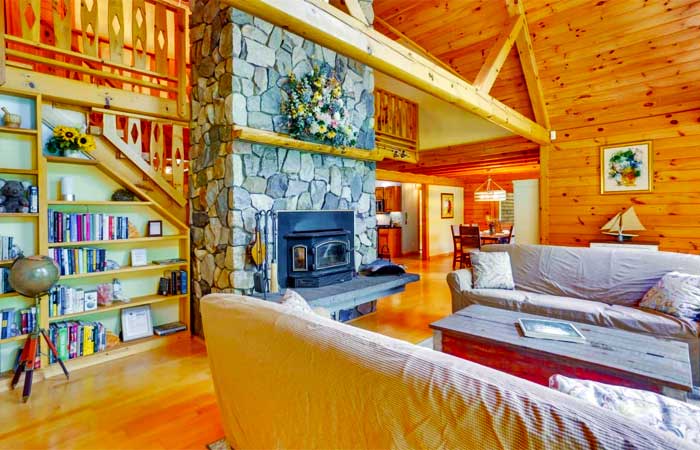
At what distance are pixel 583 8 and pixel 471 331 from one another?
4.19 metres

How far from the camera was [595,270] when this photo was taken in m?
3.33

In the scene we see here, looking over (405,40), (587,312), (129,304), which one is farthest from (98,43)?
(587,312)

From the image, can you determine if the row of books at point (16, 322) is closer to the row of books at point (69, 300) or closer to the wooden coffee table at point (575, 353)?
the row of books at point (69, 300)

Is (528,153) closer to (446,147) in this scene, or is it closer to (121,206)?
(446,147)

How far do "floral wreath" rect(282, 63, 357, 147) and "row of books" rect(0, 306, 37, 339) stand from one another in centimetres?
252

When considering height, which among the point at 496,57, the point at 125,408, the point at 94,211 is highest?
the point at 496,57

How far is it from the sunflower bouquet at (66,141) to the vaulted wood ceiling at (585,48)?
415 cm

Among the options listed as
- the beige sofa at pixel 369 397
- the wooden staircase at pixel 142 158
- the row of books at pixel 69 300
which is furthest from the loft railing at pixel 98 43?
the beige sofa at pixel 369 397

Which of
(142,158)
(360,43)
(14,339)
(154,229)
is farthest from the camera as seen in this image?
(142,158)

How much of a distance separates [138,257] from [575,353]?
11.7 ft

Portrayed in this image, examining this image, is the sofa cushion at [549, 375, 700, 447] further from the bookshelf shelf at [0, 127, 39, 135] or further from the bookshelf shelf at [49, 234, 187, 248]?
the bookshelf shelf at [0, 127, 39, 135]

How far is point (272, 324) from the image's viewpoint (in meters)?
1.36

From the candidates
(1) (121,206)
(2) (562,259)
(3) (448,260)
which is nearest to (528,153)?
(2) (562,259)

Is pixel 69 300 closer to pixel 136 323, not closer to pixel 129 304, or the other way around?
A: pixel 129 304
